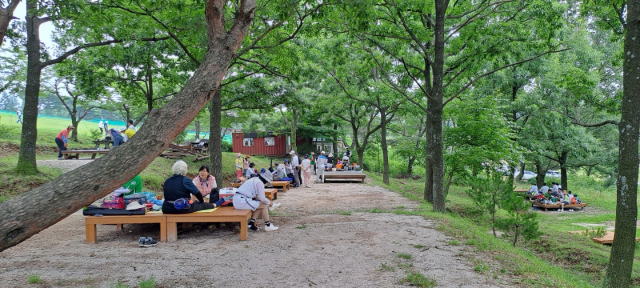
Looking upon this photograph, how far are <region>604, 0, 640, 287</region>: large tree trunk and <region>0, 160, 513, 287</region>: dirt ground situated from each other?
196cm

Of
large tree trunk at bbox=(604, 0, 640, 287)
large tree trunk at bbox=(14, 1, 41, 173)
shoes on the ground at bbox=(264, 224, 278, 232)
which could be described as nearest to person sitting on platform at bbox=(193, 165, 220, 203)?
shoes on the ground at bbox=(264, 224, 278, 232)

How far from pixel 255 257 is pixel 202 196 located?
228 centimetres

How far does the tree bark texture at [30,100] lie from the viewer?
1036 centimetres

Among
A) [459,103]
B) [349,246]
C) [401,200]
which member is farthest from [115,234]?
[459,103]

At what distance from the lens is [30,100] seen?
10.4 meters

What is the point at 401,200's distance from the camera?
11.8 m

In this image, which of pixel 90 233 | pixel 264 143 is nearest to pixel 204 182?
pixel 90 233

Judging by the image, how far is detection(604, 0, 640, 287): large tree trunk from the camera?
4996 mm

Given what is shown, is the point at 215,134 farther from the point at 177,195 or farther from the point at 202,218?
the point at 202,218

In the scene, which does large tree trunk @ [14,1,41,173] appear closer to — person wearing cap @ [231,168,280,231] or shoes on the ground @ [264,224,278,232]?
person wearing cap @ [231,168,280,231]

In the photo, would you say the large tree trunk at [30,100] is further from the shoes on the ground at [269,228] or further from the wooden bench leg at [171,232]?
the shoes on the ground at [269,228]

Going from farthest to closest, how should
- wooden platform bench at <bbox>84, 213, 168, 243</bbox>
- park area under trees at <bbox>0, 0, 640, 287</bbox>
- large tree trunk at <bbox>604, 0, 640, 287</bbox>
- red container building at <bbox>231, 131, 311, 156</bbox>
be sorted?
red container building at <bbox>231, 131, 311, 156</bbox>
wooden platform bench at <bbox>84, 213, 168, 243</bbox>
large tree trunk at <bbox>604, 0, 640, 287</bbox>
park area under trees at <bbox>0, 0, 640, 287</bbox>

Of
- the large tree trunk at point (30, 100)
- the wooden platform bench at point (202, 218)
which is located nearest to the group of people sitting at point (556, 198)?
the wooden platform bench at point (202, 218)

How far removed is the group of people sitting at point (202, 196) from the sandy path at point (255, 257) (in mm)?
505
